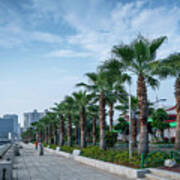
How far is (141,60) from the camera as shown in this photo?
20062 mm

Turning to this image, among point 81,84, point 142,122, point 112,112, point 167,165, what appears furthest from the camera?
point 112,112

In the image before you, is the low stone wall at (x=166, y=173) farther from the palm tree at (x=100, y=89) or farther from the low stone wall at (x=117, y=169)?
the palm tree at (x=100, y=89)

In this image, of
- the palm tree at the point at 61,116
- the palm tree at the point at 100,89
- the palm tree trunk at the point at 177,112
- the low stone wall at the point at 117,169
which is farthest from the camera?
the palm tree at the point at 61,116

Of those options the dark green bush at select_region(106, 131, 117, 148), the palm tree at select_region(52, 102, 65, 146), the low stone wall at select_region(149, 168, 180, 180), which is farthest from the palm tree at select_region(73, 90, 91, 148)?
the low stone wall at select_region(149, 168, 180, 180)

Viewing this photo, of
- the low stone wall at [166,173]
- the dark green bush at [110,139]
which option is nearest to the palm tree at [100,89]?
the dark green bush at [110,139]

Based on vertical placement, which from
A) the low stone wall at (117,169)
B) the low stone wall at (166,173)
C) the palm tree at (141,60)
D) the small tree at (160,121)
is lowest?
the low stone wall at (117,169)

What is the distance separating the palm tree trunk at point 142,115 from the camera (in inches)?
745

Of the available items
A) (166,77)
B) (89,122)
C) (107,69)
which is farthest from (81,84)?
(89,122)

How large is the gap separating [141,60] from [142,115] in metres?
4.14

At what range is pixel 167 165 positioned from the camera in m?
15.3

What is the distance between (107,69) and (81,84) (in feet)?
29.9

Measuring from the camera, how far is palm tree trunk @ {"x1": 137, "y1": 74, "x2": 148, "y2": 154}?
18.9 meters

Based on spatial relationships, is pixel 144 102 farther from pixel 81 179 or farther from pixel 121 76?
pixel 81 179

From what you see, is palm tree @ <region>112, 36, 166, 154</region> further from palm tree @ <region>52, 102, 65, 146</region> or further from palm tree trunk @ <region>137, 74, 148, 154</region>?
palm tree @ <region>52, 102, 65, 146</region>
